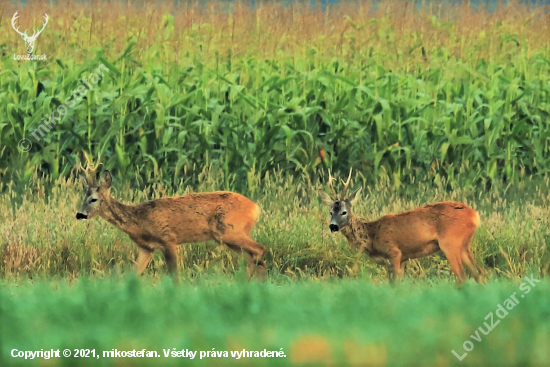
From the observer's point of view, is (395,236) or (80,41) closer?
(395,236)

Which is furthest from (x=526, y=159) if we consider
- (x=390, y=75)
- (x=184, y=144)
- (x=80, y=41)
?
(x=80, y=41)

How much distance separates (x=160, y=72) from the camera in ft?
42.0

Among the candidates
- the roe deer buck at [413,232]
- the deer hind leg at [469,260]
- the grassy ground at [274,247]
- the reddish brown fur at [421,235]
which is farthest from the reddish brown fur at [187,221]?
the deer hind leg at [469,260]

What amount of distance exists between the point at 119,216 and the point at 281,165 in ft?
12.2

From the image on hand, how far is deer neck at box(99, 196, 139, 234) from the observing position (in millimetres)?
7902

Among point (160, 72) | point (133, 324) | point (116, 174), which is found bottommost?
point (116, 174)

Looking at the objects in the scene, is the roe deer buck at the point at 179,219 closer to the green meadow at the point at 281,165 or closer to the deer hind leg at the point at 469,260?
the green meadow at the point at 281,165

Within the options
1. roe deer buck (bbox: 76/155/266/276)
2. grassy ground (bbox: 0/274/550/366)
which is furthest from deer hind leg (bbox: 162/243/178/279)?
grassy ground (bbox: 0/274/550/366)

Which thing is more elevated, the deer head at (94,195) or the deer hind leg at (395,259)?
the deer head at (94,195)

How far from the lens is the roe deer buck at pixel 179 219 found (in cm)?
782

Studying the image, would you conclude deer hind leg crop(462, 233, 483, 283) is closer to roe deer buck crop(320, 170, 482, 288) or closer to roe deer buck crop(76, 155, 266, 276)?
roe deer buck crop(320, 170, 482, 288)

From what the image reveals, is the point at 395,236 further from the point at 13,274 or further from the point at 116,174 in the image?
the point at 116,174

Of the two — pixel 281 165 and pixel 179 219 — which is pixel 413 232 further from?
pixel 281 165

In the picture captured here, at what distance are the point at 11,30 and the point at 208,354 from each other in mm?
13892
